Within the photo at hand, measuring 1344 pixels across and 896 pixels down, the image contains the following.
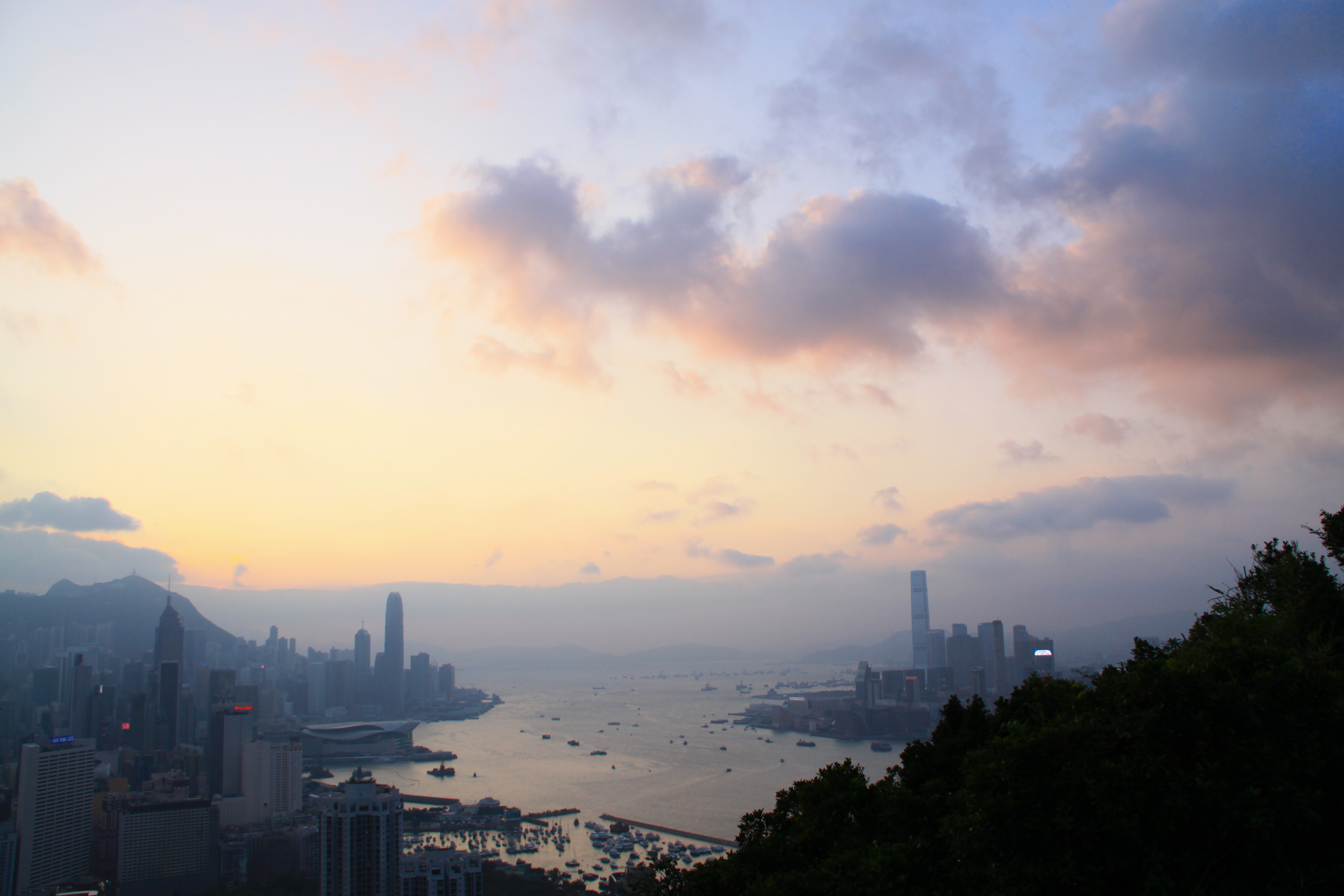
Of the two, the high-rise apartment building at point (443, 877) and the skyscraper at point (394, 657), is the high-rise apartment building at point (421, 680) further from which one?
the high-rise apartment building at point (443, 877)

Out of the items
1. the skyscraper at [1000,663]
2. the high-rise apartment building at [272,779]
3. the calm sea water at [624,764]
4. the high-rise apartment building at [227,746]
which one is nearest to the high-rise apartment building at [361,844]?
the calm sea water at [624,764]

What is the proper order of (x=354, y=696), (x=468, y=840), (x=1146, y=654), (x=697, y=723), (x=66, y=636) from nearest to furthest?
(x=1146, y=654)
(x=468, y=840)
(x=697, y=723)
(x=66, y=636)
(x=354, y=696)

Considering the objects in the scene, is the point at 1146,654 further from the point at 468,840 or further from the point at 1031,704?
the point at 468,840

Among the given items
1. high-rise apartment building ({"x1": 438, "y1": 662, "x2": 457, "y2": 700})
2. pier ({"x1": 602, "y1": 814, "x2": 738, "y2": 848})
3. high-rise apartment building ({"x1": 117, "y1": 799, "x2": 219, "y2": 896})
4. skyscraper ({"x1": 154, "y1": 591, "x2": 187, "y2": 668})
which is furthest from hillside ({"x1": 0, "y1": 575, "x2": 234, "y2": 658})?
pier ({"x1": 602, "y1": 814, "x2": 738, "y2": 848})

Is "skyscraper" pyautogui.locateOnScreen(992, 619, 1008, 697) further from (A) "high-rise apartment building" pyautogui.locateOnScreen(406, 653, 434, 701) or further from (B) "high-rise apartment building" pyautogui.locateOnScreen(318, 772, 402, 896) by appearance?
(A) "high-rise apartment building" pyautogui.locateOnScreen(406, 653, 434, 701)

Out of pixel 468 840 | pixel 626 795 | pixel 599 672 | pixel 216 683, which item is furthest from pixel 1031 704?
pixel 599 672
